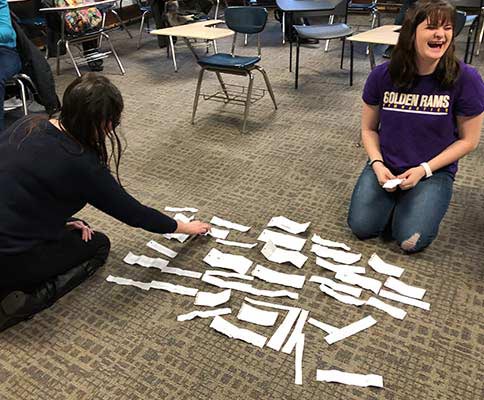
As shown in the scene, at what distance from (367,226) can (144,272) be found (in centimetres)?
102

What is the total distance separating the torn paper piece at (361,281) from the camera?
5.83 ft

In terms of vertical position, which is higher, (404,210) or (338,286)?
(404,210)

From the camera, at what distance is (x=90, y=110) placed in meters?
1.33

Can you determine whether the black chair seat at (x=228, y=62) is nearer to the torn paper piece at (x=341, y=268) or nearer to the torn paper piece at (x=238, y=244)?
the torn paper piece at (x=238, y=244)

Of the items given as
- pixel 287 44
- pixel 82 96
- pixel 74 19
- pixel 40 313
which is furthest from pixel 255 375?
pixel 287 44

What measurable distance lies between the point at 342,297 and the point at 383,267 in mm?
262

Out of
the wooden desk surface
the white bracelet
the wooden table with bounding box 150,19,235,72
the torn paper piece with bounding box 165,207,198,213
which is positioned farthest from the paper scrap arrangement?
the wooden table with bounding box 150,19,235,72

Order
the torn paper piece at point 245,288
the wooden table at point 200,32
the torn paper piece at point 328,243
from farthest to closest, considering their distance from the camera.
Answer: the wooden table at point 200,32 → the torn paper piece at point 328,243 → the torn paper piece at point 245,288

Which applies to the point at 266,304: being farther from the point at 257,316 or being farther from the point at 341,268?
the point at 341,268

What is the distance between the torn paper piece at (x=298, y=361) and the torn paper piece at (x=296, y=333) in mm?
14

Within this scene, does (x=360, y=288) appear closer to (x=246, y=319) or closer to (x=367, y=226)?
(x=367, y=226)

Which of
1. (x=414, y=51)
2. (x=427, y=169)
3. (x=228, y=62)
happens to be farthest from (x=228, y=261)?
(x=228, y=62)

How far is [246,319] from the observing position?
167 centimetres

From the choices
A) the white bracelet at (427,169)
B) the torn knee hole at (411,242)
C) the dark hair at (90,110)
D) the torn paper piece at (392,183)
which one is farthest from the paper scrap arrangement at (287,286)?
the dark hair at (90,110)
